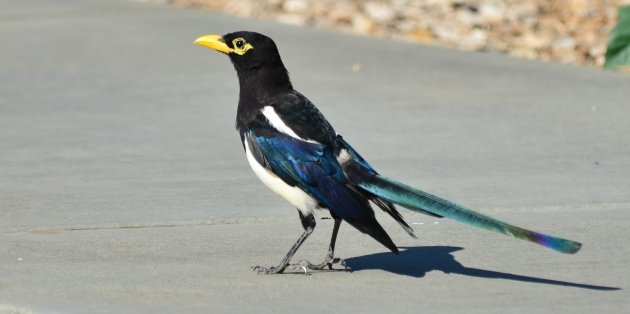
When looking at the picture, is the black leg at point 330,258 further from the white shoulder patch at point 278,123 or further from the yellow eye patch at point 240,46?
the yellow eye patch at point 240,46

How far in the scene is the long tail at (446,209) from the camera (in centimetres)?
534

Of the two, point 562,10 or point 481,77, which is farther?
point 562,10

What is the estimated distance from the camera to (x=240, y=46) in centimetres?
625

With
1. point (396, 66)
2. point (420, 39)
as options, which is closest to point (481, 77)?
point (396, 66)

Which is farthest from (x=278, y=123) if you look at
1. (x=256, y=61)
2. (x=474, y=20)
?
(x=474, y=20)

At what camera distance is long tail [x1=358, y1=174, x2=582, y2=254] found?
5.34m

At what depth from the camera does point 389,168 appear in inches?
313

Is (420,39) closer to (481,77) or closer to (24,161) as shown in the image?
(481,77)

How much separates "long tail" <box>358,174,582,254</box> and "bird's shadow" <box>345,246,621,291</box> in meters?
0.32

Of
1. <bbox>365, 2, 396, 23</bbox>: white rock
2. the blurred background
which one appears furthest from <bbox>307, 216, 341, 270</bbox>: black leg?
<bbox>365, 2, 396, 23</bbox>: white rock

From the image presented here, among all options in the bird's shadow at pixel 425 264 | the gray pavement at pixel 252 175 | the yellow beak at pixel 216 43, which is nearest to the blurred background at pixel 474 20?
the gray pavement at pixel 252 175

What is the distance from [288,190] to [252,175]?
1945mm

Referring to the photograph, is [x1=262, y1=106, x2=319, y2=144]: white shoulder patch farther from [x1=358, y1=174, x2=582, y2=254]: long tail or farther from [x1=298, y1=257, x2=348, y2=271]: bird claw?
[x1=298, y1=257, x2=348, y2=271]: bird claw

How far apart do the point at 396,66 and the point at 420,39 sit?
4.13 feet
